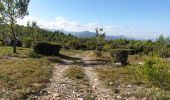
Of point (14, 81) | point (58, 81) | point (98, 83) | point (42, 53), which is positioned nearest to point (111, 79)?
point (98, 83)

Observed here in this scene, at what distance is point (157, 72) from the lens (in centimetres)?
1432

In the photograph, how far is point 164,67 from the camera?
14.2 meters

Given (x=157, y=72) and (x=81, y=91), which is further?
(x=81, y=91)

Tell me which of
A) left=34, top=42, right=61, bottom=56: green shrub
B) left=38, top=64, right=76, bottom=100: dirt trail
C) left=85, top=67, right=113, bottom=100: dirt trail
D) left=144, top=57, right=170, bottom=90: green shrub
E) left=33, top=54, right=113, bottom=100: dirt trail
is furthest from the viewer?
→ left=34, top=42, right=61, bottom=56: green shrub

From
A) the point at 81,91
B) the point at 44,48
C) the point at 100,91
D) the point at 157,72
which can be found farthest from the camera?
the point at 44,48

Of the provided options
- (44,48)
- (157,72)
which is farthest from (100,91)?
(44,48)

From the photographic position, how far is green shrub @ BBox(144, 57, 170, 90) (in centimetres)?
1421

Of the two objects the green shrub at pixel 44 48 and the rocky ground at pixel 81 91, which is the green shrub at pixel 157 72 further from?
the green shrub at pixel 44 48

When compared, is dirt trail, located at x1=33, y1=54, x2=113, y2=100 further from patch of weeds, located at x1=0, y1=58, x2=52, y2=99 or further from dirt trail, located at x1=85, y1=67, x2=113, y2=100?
patch of weeds, located at x1=0, y1=58, x2=52, y2=99

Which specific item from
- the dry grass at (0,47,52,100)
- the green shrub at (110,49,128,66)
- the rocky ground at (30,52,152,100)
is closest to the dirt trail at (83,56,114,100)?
the rocky ground at (30,52,152,100)

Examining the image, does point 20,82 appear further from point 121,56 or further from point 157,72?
point 121,56

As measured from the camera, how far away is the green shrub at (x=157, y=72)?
1421cm

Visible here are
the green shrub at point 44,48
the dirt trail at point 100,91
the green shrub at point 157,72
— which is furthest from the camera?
the green shrub at point 44,48

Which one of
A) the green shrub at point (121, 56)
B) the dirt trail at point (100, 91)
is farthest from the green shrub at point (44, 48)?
the dirt trail at point (100, 91)
